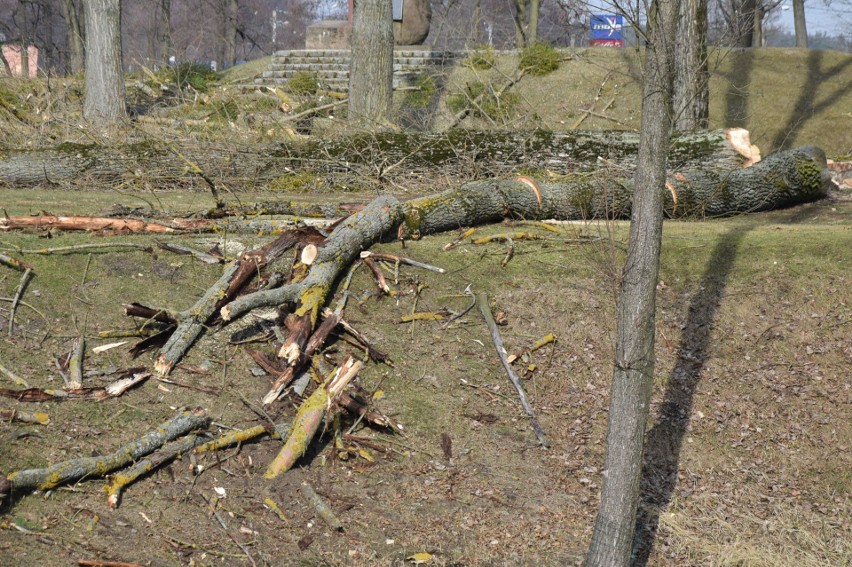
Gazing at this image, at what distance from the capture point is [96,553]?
455 centimetres

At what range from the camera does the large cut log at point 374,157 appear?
11.0 meters

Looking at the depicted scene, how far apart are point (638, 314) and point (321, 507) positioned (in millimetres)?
2366

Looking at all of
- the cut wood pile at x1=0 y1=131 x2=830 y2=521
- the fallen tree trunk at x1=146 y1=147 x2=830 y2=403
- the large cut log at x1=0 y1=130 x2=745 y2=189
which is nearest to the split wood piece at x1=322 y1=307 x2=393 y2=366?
the cut wood pile at x1=0 y1=131 x2=830 y2=521

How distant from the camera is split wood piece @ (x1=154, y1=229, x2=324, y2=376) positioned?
20.5 ft

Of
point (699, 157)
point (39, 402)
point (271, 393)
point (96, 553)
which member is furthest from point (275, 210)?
point (699, 157)

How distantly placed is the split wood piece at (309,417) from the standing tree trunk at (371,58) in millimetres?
9015

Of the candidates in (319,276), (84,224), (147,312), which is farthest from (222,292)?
(84,224)

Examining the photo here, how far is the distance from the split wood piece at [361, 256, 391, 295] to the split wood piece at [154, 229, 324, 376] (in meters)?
0.51

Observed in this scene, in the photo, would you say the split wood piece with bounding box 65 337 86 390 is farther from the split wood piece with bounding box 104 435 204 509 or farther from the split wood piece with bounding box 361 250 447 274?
the split wood piece with bounding box 361 250 447 274

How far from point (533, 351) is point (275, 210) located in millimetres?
3413

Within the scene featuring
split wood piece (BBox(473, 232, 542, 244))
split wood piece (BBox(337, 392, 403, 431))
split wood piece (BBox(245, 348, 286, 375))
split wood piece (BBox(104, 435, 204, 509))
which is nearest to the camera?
split wood piece (BBox(104, 435, 204, 509))

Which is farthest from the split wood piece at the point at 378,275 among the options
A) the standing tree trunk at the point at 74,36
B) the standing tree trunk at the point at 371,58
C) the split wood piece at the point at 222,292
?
the standing tree trunk at the point at 74,36

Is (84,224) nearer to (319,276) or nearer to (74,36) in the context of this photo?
(319,276)

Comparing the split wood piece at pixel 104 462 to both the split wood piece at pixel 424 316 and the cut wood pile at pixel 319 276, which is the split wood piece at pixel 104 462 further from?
the split wood piece at pixel 424 316
